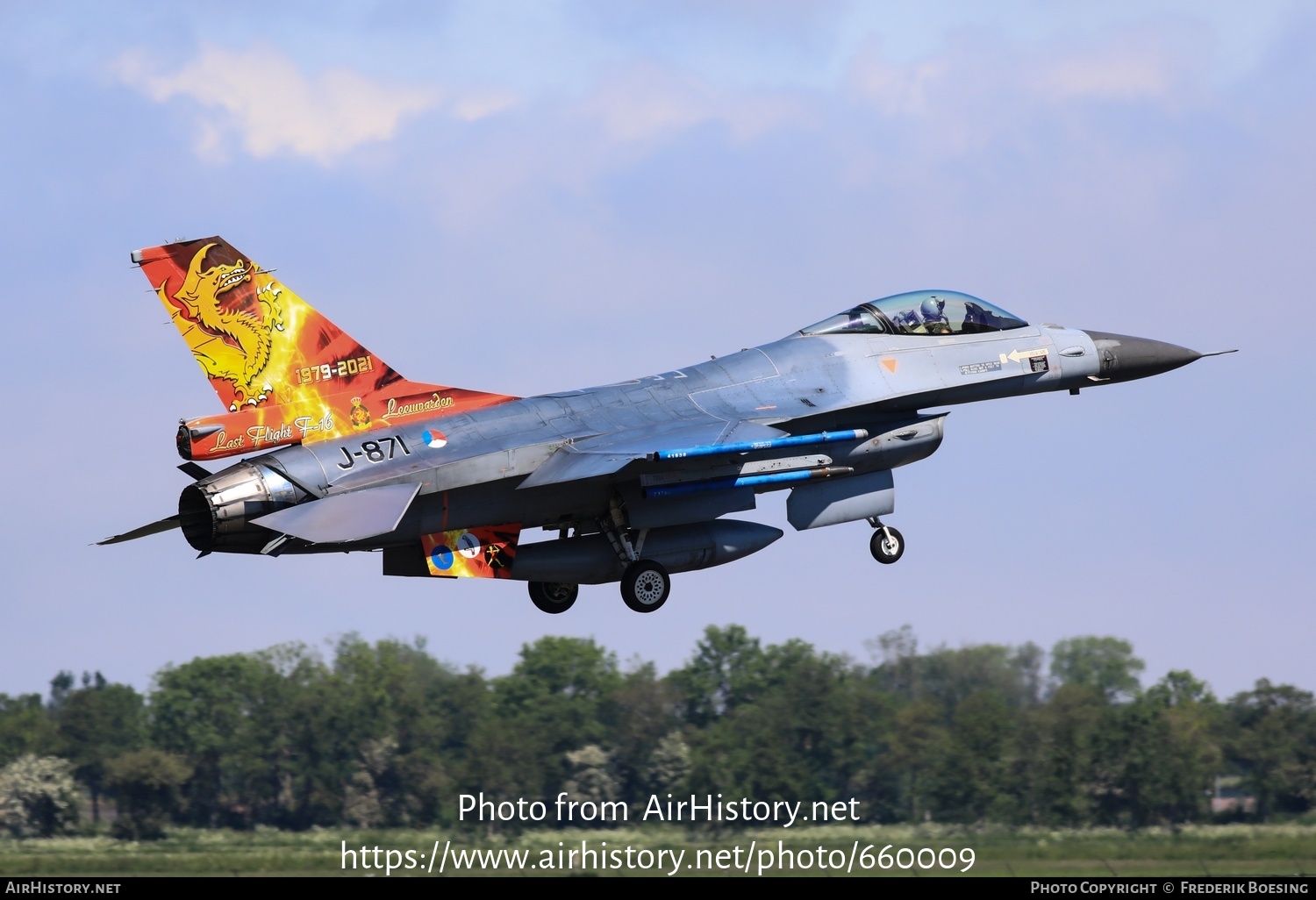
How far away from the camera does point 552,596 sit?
21359 millimetres

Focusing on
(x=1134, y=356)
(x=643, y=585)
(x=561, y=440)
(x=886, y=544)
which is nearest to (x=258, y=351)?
(x=561, y=440)

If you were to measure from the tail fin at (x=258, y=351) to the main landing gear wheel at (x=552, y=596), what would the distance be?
3.22m

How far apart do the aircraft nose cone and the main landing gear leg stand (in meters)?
3.59

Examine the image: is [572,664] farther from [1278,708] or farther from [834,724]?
[1278,708]

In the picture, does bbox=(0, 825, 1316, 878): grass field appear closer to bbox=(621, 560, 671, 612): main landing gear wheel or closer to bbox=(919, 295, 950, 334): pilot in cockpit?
bbox=(621, 560, 671, 612): main landing gear wheel

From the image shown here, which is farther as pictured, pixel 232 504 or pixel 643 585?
pixel 643 585

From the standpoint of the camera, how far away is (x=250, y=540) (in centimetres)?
1831

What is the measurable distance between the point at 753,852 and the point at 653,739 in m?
10.5

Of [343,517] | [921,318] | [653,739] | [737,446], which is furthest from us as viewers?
[653,739]

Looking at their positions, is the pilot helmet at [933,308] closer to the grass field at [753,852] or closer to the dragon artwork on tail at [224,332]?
the grass field at [753,852]

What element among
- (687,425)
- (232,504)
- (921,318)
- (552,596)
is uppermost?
(921,318)

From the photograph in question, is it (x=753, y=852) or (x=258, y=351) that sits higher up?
(x=258, y=351)

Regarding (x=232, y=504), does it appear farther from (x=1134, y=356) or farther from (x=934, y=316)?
(x=1134, y=356)
